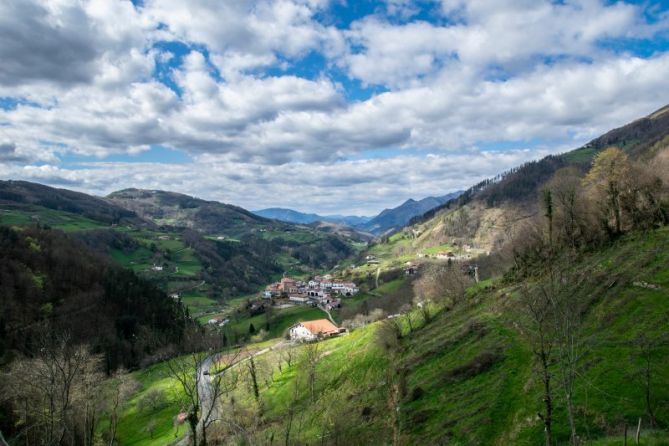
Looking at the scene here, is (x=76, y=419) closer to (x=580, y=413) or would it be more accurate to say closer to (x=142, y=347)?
(x=580, y=413)

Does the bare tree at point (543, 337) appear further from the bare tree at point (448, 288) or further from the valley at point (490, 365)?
the bare tree at point (448, 288)

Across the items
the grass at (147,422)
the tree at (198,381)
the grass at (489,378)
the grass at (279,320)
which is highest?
the tree at (198,381)

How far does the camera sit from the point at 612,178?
205 ft

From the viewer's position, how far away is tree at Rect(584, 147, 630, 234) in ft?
203

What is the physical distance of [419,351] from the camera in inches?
2269

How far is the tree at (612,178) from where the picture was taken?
2441 inches

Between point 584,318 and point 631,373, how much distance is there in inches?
421

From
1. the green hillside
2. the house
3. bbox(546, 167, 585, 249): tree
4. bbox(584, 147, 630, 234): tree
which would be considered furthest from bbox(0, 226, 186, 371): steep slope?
bbox(584, 147, 630, 234): tree

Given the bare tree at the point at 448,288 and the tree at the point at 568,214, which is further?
the bare tree at the point at 448,288

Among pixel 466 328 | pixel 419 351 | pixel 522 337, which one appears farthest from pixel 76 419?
pixel 522 337

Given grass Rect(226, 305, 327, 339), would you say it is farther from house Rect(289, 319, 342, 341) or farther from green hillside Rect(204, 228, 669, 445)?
green hillside Rect(204, 228, 669, 445)

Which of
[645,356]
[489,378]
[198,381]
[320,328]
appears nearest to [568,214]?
[489,378]

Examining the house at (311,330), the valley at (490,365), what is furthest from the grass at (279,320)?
the valley at (490,365)

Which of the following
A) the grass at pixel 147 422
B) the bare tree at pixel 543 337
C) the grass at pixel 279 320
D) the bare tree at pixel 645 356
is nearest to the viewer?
the bare tree at pixel 543 337
